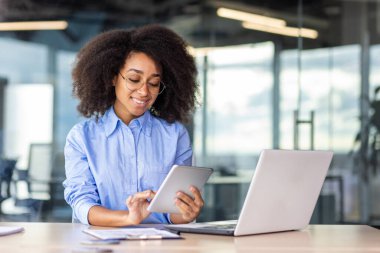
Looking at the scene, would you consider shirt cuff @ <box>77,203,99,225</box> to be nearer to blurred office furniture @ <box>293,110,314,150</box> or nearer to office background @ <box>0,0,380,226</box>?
office background @ <box>0,0,380,226</box>

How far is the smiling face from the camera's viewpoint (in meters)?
3.16

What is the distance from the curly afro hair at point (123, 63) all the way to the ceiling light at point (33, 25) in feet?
12.4

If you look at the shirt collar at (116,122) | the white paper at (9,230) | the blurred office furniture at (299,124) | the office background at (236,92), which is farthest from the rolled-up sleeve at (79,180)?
the blurred office furniture at (299,124)

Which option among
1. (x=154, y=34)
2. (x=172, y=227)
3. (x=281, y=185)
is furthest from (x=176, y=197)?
(x=154, y=34)

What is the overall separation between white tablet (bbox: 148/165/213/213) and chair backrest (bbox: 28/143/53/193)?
4439 mm

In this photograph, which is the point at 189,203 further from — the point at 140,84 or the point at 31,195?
the point at 31,195

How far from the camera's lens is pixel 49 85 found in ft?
23.2

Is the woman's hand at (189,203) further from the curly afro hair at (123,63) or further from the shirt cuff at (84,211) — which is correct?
the curly afro hair at (123,63)

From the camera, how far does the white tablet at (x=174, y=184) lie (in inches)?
103

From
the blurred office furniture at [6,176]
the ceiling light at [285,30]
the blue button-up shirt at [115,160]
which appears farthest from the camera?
the ceiling light at [285,30]

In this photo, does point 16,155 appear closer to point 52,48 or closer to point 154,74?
point 52,48

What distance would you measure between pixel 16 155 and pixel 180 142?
4.05 meters

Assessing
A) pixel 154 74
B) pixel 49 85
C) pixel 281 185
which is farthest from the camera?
pixel 49 85

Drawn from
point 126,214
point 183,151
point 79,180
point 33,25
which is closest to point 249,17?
point 33,25
